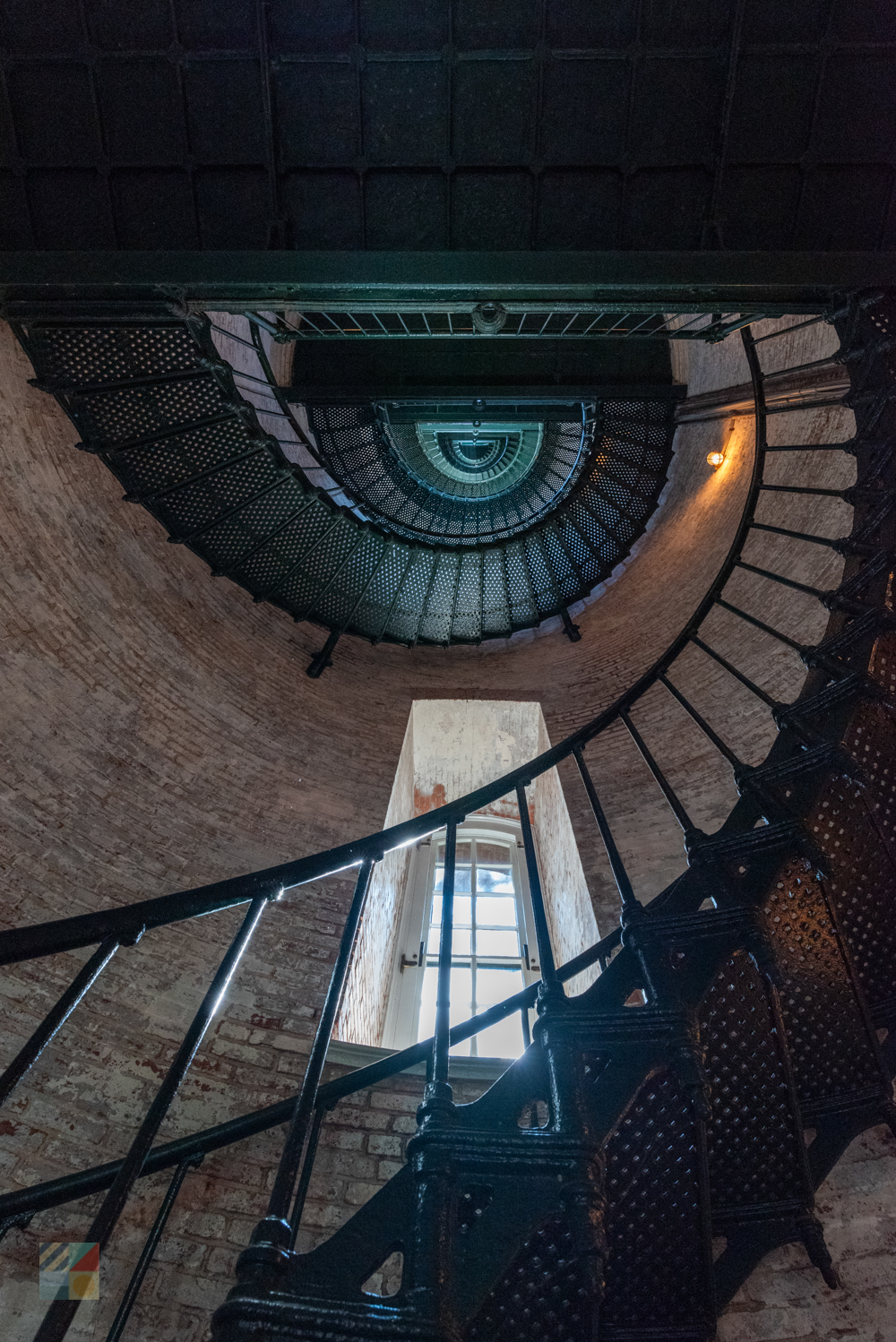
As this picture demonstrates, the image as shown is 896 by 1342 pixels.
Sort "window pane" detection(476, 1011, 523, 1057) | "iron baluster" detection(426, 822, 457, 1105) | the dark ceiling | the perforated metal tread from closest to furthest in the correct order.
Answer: "iron baluster" detection(426, 822, 457, 1105), the dark ceiling, "window pane" detection(476, 1011, 523, 1057), the perforated metal tread

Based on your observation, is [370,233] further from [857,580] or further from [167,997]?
[167,997]

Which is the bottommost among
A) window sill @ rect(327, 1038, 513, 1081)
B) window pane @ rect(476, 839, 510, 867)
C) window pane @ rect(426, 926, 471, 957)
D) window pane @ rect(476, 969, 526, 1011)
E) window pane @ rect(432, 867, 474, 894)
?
window sill @ rect(327, 1038, 513, 1081)

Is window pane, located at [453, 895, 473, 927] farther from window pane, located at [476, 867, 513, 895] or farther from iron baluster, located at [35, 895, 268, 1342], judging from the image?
A: iron baluster, located at [35, 895, 268, 1342]

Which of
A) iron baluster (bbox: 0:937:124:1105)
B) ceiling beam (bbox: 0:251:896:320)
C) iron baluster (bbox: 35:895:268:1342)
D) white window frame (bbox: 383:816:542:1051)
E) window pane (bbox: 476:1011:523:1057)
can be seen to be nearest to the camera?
iron baluster (bbox: 35:895:268:1342)

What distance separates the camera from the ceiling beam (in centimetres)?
338

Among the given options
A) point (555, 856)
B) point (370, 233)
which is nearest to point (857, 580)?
point (370, 233)

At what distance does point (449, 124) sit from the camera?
11.3 feet

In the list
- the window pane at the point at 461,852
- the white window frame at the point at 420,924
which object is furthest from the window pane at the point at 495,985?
the window pane at the point at 461,852

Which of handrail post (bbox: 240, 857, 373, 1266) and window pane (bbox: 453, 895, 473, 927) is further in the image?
window pane (bbox: 453, 895, 473, 927)

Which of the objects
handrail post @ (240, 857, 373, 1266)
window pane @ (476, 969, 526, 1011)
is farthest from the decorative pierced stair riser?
window pane @ (476, 969, 526, 1011)

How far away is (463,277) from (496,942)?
4205mm

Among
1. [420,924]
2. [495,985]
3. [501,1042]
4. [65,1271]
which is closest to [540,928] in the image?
[65,1271]

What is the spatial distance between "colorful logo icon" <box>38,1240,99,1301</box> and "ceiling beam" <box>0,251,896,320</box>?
397cm

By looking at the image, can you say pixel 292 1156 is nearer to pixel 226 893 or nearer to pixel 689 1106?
pixel 226 893
